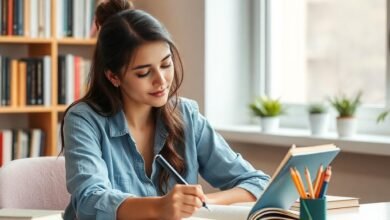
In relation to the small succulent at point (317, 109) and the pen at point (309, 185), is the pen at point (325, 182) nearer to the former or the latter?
the pen at point (309, 185)

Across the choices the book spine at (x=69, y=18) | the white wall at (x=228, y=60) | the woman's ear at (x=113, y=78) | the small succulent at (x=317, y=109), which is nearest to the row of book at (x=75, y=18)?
the book spine at (x=69, y=18)

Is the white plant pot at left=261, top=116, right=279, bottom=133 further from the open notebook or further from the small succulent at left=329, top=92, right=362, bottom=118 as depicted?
the open notebook

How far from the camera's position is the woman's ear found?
2002mm

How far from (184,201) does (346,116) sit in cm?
155

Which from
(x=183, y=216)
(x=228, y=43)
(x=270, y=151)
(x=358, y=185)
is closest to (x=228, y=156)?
(x=183, y=216)

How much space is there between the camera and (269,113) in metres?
3.31

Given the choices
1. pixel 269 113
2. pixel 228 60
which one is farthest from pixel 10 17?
pixel 269 113

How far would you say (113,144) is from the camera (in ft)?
6.53

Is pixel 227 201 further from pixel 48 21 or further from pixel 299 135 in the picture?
pixel 48 21

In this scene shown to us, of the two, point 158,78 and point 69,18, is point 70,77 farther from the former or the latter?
point 158,78

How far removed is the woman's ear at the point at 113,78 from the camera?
2002mm

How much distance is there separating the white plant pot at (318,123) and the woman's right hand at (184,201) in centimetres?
160

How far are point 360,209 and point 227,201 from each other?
12.1 inches

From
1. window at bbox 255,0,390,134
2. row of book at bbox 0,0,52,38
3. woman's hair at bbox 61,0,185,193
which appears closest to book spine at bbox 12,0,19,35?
row of book at bbox 0,0,52,38
